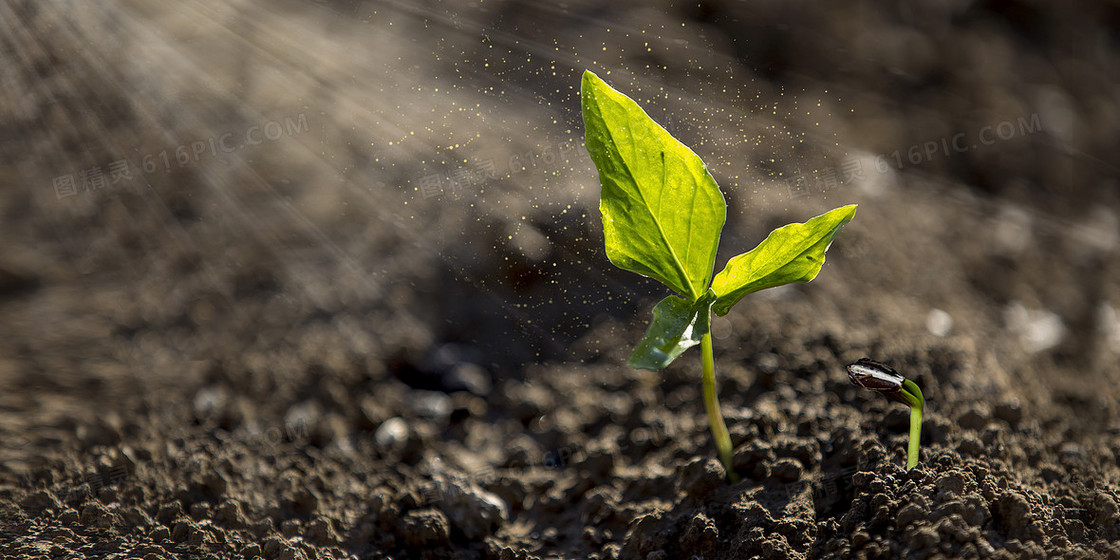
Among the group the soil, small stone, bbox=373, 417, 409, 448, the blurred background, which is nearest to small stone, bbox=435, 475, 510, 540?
the soil

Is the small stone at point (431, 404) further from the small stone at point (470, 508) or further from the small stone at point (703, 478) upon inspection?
the small stone at point (703, 478)

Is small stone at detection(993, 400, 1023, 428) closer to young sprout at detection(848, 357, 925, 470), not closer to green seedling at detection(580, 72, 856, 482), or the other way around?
young sprout at detection(848, 357, 925, 470)

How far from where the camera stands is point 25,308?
139 centimetres

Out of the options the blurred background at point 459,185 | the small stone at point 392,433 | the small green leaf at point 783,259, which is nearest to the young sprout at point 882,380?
the small green leaf at point 783,259

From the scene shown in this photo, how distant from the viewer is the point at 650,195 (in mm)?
768

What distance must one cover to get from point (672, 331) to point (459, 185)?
42.0 inches

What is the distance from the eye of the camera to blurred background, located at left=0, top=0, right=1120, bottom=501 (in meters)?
1.32

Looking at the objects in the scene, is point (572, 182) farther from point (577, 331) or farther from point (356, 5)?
point (356, 5)

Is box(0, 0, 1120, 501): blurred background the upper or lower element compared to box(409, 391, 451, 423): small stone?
upper

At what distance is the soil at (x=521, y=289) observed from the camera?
90 cm

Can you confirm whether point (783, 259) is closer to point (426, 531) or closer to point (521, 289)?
point (426, 531)

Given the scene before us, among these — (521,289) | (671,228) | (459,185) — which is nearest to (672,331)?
(671,228)

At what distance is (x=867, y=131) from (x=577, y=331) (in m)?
0.98

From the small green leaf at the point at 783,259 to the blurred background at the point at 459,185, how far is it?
1.73 ft
